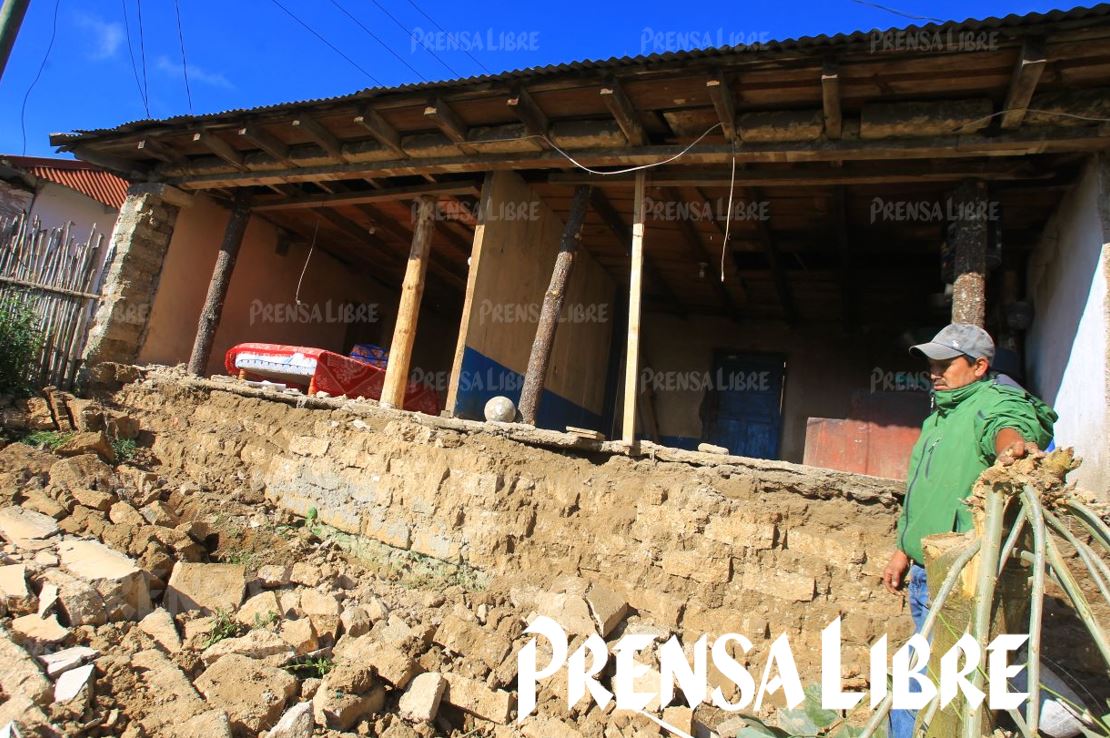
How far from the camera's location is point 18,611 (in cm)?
359

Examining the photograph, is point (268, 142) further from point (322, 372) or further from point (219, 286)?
point (322, 372)

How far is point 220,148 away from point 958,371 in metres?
7.62

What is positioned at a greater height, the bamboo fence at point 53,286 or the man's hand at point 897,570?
the bamboo fence at point 53,286

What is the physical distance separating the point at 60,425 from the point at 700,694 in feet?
23.1

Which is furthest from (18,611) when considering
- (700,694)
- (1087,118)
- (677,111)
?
(1087,118)

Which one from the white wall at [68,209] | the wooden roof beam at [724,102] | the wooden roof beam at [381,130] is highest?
the white wall at [68,209]

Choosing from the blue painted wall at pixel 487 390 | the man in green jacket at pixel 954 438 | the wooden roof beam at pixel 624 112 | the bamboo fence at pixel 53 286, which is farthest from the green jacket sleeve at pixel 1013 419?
the bamboo fence at pixel 53 286

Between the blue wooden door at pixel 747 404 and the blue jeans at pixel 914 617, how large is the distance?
654 centimetres

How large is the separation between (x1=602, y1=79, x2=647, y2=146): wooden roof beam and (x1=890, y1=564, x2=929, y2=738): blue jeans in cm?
386

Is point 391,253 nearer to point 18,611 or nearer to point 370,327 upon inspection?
point 370,327

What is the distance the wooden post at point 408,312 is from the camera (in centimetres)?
657

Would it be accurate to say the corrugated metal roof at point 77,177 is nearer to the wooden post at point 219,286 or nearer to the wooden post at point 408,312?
the wooden post at point 219,286

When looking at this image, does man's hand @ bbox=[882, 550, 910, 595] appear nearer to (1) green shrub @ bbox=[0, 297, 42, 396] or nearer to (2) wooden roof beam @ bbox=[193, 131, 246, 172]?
(2) wooden roof beam @ bbox=[193, 131, 246, 172]

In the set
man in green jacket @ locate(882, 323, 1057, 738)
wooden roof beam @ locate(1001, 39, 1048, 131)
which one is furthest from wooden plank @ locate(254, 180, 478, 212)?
man in green jacket @ locate(882, 323, 1057, 738)
